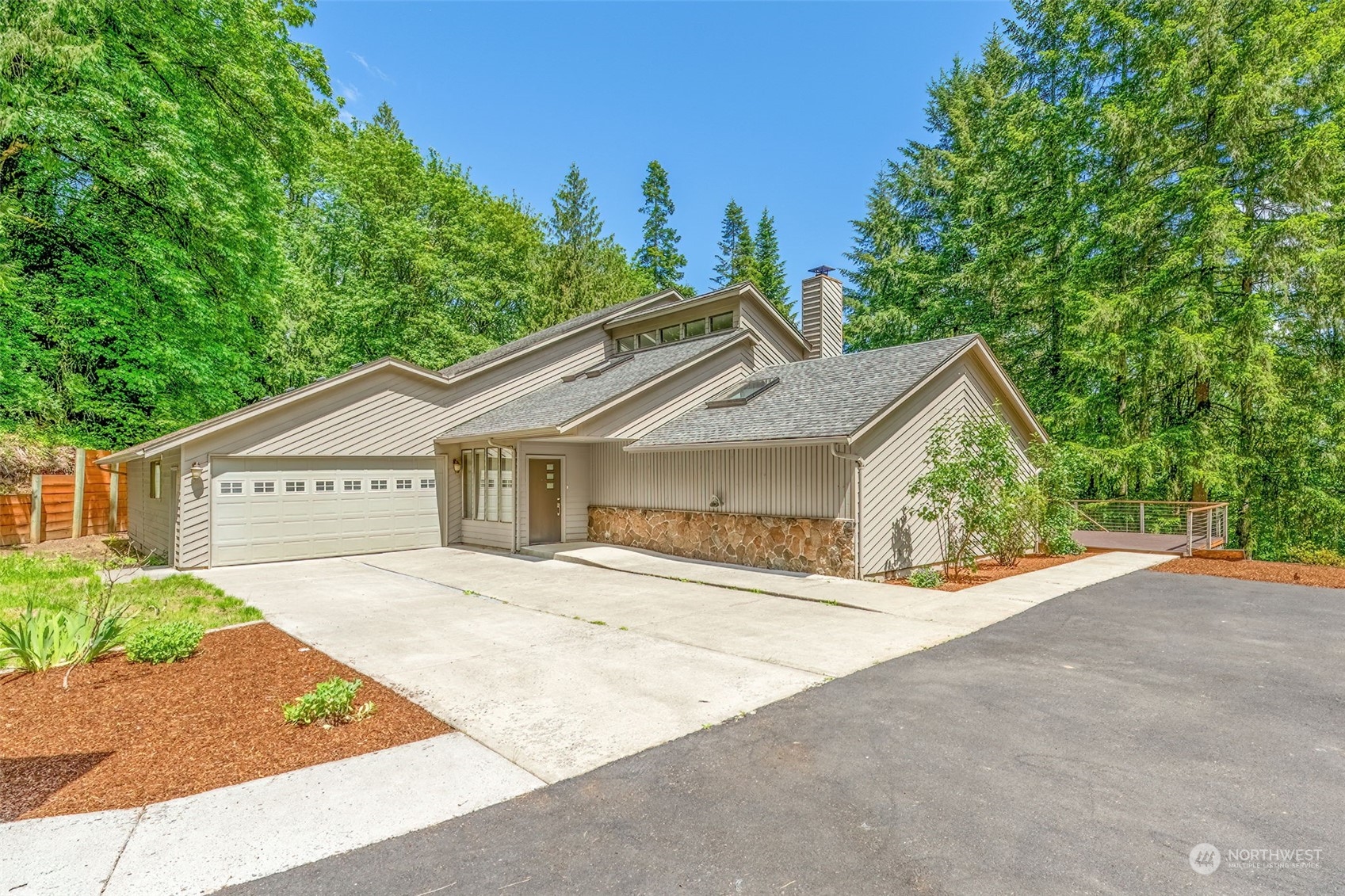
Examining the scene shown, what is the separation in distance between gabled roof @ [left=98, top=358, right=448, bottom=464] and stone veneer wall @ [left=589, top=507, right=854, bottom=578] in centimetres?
541

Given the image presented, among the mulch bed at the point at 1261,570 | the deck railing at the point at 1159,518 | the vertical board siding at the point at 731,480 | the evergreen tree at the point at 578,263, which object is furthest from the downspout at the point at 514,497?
the evergreen tree at the point at 578,263

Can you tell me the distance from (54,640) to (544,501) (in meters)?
8.95

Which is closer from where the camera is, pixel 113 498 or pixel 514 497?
pixel 514 497

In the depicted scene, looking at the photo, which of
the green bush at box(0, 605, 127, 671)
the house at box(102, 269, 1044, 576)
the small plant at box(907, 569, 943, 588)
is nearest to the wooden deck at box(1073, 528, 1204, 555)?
the house at box(102, 269, 1044, 576)

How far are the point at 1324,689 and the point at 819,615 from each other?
14.7 ft

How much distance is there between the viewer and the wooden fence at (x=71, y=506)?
1347 centimetres

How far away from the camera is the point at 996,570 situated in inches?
447

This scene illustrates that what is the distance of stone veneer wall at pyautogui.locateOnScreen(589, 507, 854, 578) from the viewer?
1028 centimetres

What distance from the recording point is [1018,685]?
17.2 feet

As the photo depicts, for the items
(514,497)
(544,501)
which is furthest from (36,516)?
(544,501)

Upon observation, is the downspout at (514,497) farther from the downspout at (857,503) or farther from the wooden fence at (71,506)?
the wooden fence at (71,506)

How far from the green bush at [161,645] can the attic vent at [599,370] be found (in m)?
11.1

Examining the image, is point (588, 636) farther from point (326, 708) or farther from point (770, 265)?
point (770, 265)

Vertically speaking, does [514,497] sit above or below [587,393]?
below
